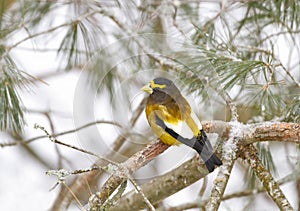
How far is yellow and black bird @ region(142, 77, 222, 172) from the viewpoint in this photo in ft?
2.42

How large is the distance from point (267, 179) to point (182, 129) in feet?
0.53

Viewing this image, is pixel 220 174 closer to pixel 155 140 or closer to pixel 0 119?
pixel 155 140

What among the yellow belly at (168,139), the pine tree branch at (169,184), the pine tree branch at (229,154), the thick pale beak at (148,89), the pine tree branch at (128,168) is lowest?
the pine tree branch at (169,184)

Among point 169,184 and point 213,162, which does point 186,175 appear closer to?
point 169,184

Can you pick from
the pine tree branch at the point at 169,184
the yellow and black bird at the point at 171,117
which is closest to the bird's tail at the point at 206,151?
the yellow and black bird at the point at 171,117

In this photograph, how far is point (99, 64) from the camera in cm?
100

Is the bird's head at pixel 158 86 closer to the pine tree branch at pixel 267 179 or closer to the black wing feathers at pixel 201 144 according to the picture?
the black wing feathers at pixel 201 144

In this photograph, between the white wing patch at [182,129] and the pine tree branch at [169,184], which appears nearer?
the white wing patch at [182,129]

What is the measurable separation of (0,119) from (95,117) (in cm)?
23

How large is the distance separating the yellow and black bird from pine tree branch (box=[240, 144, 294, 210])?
10 centimetres

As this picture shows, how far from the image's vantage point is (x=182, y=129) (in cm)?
75

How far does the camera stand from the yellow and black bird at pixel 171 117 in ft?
2.42

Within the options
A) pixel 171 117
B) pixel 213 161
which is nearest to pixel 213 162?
pixel 213 161

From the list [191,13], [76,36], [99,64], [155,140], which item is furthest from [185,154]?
[191,13]
